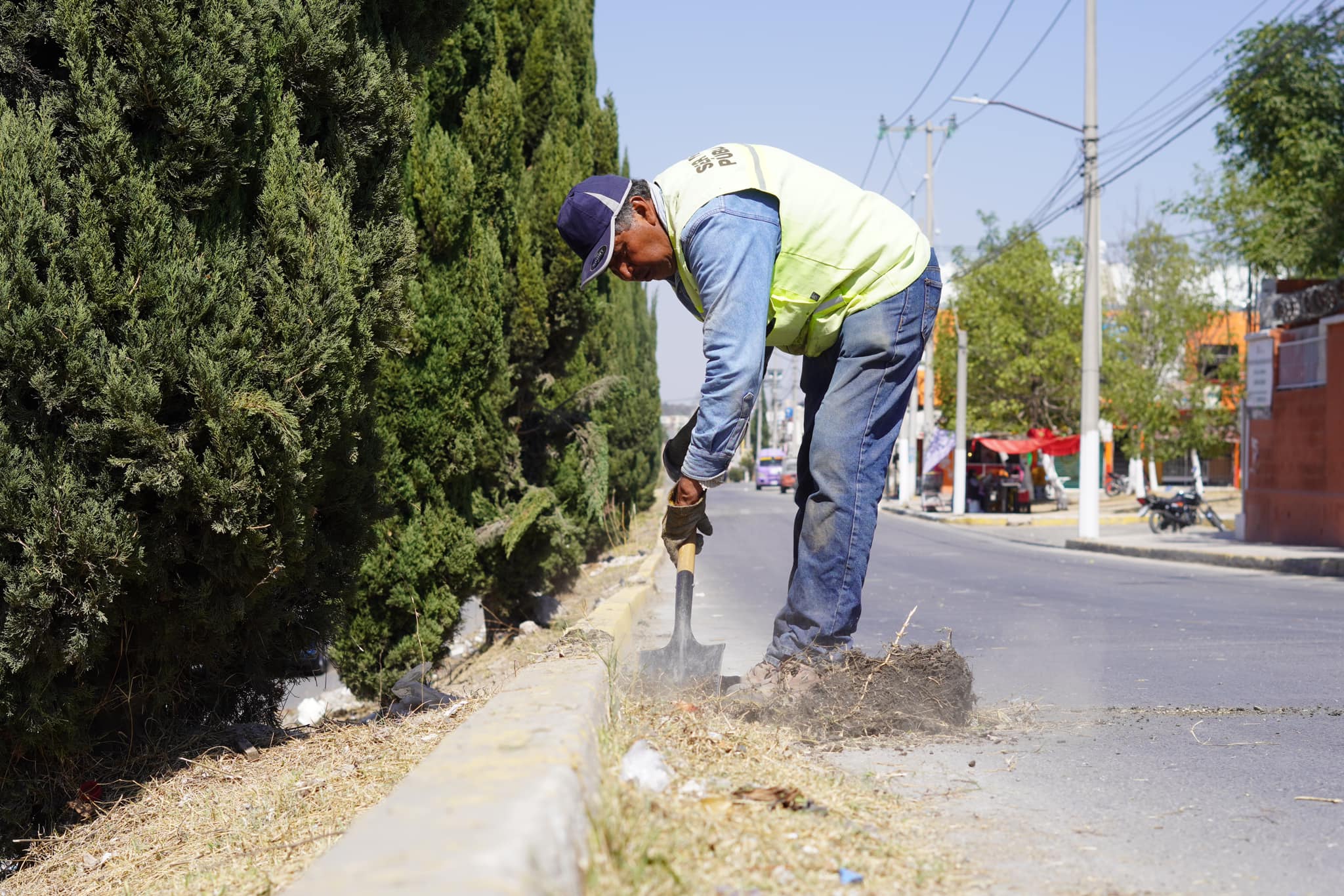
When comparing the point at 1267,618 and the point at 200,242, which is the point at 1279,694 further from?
the point at 200,242

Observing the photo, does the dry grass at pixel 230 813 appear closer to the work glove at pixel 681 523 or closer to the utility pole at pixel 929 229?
the work glove at pixel 681 523

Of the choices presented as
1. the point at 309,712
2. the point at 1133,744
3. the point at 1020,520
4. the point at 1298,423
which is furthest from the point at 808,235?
the point at 1020,520

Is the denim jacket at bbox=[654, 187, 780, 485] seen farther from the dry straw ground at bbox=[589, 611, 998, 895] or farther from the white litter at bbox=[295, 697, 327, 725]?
the white litter at bbox=[295, 697, 327, 725]

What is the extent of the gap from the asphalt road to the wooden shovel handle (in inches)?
31.8

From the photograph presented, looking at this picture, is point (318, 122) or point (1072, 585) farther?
point (1072, 585)

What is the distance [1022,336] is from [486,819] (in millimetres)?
39781

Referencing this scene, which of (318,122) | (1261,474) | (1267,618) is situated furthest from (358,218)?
(1261,474)

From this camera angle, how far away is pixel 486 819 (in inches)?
63.9

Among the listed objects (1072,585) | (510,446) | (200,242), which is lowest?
(1072,585)

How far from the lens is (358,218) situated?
4590mm

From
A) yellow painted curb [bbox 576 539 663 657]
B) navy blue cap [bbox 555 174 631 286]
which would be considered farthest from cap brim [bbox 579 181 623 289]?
yellow painted curb [bbox 576 539 663 657]

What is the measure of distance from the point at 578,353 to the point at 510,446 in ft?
11.5

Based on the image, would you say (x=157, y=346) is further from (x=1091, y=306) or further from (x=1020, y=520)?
(x=1020, y=520)

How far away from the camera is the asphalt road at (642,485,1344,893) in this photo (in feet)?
7.54
